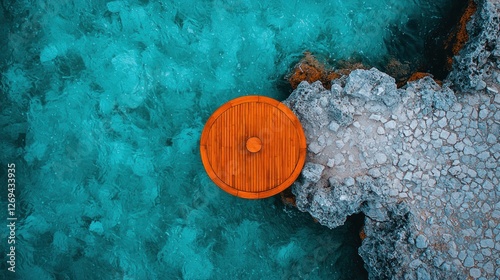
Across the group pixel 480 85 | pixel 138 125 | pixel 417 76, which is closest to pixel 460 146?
pixel 480 85

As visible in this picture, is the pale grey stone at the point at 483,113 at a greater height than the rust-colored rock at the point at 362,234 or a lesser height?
greater

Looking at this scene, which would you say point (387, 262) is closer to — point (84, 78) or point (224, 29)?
point (224, 29)

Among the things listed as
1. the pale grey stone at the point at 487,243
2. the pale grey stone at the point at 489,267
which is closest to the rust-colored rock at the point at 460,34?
the pale grey stone at the point at 487,243

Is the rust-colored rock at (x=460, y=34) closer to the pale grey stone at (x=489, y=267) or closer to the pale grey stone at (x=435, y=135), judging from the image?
the pale grey stone at (x=435, y=135)

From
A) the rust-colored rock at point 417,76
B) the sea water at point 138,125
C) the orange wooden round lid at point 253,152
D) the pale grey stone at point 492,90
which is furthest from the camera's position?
the sea water at point 138,125

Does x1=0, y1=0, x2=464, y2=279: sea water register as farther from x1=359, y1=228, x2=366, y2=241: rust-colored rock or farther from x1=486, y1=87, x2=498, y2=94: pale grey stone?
x1=486, y1=87, x2=498, y2=94: pale grey stone

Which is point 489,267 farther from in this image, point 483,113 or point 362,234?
point 483,113
